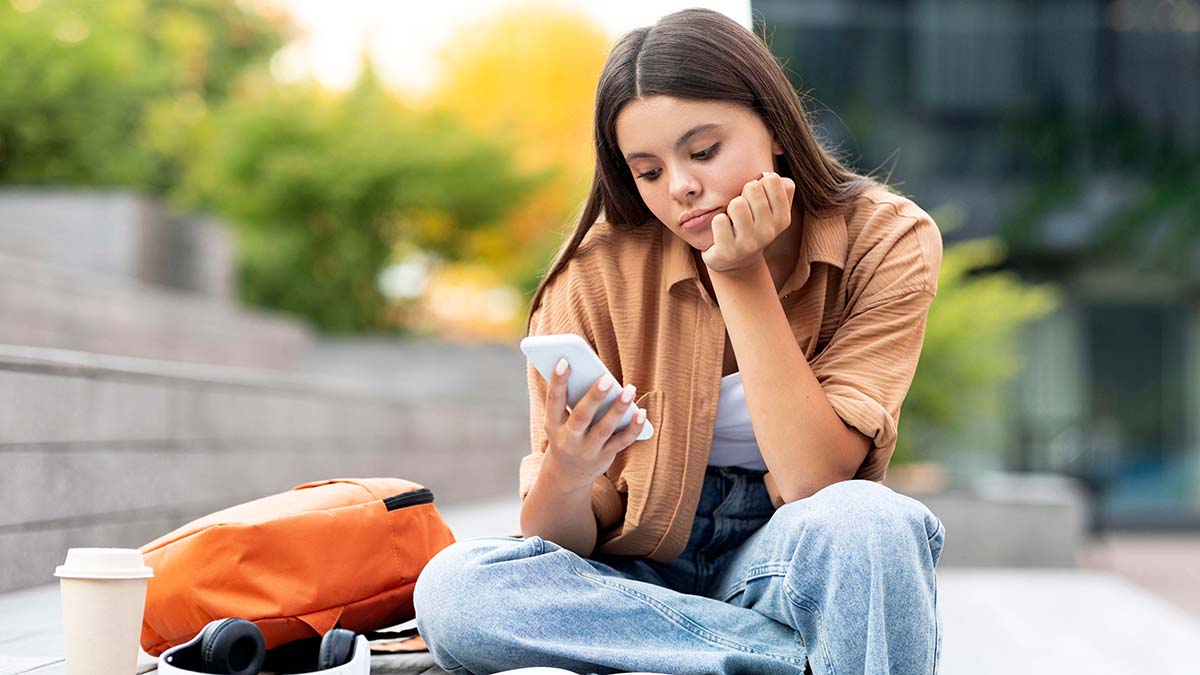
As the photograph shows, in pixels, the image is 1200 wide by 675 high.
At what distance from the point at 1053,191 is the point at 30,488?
14.5 metres

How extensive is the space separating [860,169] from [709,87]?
13.1 meters

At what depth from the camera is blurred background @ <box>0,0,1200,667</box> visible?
27.7 feet

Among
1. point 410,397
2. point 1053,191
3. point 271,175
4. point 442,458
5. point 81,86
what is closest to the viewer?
point 410,397

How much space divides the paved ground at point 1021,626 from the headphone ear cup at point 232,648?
16.9 inches

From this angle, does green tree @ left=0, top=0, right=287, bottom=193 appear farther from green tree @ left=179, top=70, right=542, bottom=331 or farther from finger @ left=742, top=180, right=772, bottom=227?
finger @ left=742, top=180, right=772, bottom=227

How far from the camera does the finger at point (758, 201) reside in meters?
2.24

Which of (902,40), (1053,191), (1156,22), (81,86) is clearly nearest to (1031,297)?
(1053,191)

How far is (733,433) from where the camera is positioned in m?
2.55

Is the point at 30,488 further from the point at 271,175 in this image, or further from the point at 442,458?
the point at 271,175

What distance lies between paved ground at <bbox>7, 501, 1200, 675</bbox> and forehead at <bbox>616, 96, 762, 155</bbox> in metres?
1.16

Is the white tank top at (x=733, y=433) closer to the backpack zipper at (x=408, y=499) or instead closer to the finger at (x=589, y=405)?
the finger at (x=589, y=405)

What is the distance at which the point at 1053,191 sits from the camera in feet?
52.6

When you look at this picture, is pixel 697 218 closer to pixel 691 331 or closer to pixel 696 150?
pixel 696 150

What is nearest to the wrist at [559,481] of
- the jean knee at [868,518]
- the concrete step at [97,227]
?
the jean knee at [868,518]
